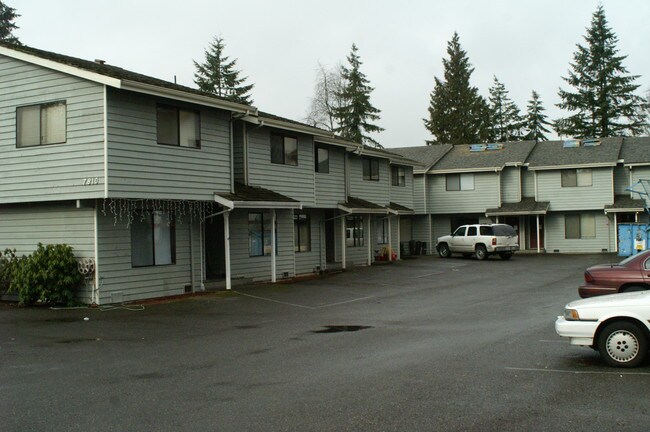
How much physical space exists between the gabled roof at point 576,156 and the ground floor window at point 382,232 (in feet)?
39.0

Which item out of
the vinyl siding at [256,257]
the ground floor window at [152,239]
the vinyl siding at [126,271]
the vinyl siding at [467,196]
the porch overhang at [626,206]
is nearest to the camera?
the vinyl siding at [126,271]

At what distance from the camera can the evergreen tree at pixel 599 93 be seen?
57438 millimetres

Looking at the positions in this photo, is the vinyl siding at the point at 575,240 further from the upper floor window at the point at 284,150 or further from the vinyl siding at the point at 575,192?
the upper floor window at the point at 284,150

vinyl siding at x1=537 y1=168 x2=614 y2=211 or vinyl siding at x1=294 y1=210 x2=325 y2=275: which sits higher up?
vinyl siding at x1=537 y1=168 x2=614 y2=211

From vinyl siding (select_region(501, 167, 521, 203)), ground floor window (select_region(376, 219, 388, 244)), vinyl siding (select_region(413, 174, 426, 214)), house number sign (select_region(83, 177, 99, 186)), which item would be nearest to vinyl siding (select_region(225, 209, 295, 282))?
house number sign (select_region(83, 177, 99, 186))

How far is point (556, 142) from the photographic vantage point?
144 ft

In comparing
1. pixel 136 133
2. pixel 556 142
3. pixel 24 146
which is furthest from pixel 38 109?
pixel 556 142

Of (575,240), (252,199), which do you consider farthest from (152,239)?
(575,240)

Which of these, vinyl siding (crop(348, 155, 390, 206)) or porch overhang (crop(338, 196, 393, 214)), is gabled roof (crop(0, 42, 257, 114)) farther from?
vinyl siding (crop(348, 155, 390, 206))

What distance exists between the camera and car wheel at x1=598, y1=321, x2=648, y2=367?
840 cm

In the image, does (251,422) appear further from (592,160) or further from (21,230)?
(592,160)

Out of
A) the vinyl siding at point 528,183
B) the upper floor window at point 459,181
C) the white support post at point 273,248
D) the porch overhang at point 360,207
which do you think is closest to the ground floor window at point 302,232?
the porch overhang at point 360,207

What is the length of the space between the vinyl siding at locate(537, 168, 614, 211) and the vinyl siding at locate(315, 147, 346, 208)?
56.3ft

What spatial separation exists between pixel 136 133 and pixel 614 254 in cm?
3005
